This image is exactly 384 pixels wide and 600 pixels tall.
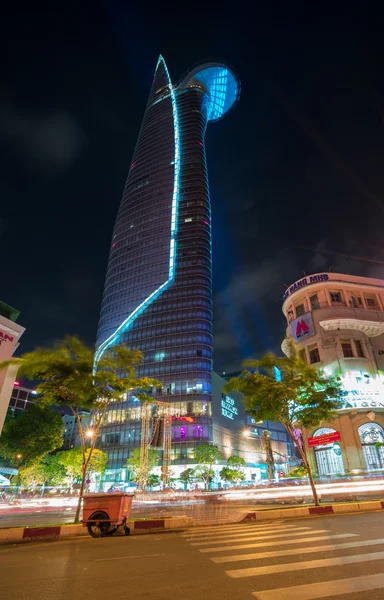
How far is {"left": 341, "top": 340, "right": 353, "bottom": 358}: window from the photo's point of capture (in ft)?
155

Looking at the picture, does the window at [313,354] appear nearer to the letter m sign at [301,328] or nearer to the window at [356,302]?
the letter m sign at [301,328]

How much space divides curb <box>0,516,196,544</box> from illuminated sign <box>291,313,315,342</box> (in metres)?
40.3

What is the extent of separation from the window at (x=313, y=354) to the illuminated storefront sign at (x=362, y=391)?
483cm

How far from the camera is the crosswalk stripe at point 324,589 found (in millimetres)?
4984

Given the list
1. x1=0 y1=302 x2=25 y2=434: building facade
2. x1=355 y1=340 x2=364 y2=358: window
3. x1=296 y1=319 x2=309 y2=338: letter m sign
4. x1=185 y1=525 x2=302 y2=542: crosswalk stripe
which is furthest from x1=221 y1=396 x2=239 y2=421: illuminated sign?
x1=185 y1=525 x2=302 y2=542: crosswalk stripe

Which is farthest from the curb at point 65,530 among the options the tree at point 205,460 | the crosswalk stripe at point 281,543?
the tree at point 205,460

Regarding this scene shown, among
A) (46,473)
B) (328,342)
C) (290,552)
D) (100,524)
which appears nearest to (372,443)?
(328,342)

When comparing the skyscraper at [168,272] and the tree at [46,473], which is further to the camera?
the skyscraper at [168,272]

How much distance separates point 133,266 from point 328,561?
120440 millimetres

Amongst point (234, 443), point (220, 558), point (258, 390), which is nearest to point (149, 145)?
point (234, 443)

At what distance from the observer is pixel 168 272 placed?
115 metres

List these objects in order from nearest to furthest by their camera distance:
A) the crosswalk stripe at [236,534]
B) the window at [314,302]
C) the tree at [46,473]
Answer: the crosswalk stripe at [236,534] → the window at [314,302] → the tree at [46,473]

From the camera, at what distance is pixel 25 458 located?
52.0 metres

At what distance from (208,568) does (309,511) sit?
456 inches
